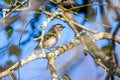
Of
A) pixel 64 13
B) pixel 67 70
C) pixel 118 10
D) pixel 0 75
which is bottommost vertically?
pixel 0 75

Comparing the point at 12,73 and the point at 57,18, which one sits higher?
the point at 57,18

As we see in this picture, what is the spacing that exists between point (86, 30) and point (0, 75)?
0.55 metres

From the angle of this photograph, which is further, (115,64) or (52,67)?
(52,67)

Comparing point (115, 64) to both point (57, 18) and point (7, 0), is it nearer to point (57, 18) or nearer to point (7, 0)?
point (57, 18)

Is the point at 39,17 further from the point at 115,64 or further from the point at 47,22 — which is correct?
the point at 115,64

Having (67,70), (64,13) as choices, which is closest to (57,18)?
(64,13)

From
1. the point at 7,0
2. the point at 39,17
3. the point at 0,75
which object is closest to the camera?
the point at 0,75

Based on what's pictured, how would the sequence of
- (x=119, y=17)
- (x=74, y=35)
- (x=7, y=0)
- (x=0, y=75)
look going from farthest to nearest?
(x=7, y=0), (x=0, y=75), (x=74, y=35), (x=119, y=17)

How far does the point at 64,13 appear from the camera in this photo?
1833 mm

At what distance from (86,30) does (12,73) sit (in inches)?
18.2

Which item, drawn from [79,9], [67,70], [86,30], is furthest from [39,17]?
[67,70]

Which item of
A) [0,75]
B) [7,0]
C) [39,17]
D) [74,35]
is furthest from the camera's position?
[7,0]

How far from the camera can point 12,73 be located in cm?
167

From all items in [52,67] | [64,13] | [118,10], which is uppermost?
[118,10]
